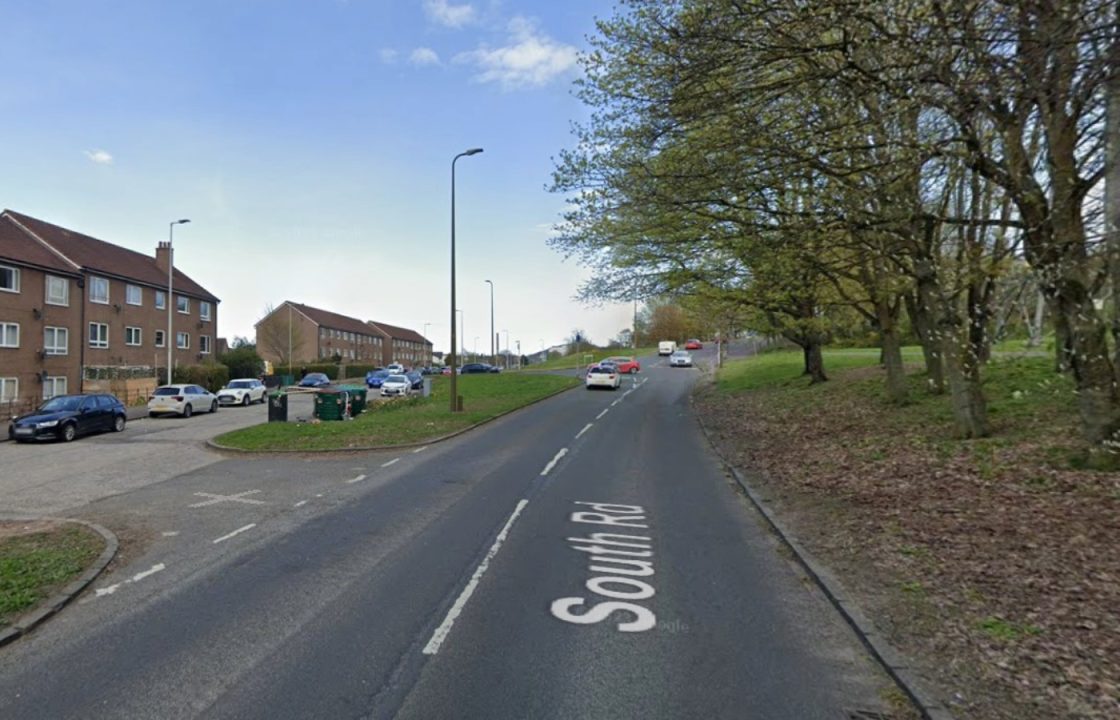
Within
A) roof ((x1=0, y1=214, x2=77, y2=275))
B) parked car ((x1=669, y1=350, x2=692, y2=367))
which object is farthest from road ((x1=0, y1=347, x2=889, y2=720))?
parked car ((x1=669, y1=350, x2=692, y2=367))

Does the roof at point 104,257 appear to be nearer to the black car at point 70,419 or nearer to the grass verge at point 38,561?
the black car at point 70,419

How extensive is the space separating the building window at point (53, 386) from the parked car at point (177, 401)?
8579mm

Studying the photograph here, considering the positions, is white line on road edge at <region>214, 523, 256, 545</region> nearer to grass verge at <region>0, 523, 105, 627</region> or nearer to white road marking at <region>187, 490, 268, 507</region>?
grass verge at <region>0, 523, 105, 627</region>

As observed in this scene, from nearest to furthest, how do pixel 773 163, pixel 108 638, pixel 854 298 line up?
pixel 108 638 → pixel 773 163 → pixel 854 298

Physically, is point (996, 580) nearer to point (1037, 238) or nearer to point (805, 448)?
point (1037, 238)

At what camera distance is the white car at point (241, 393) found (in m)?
33.8

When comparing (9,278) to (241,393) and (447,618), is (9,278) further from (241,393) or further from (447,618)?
(447,618)

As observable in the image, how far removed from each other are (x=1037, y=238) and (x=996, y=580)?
18.6 feet

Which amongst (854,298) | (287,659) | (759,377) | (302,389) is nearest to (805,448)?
(854,298)

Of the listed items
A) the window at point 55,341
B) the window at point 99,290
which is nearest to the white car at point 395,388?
the window at point 55,341

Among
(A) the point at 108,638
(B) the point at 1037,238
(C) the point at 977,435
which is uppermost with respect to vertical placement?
(B) the point at 1037,238

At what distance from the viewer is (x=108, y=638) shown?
4.73 metres

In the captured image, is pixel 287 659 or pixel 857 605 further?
pixel 857 605

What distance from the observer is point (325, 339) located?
290 feet
